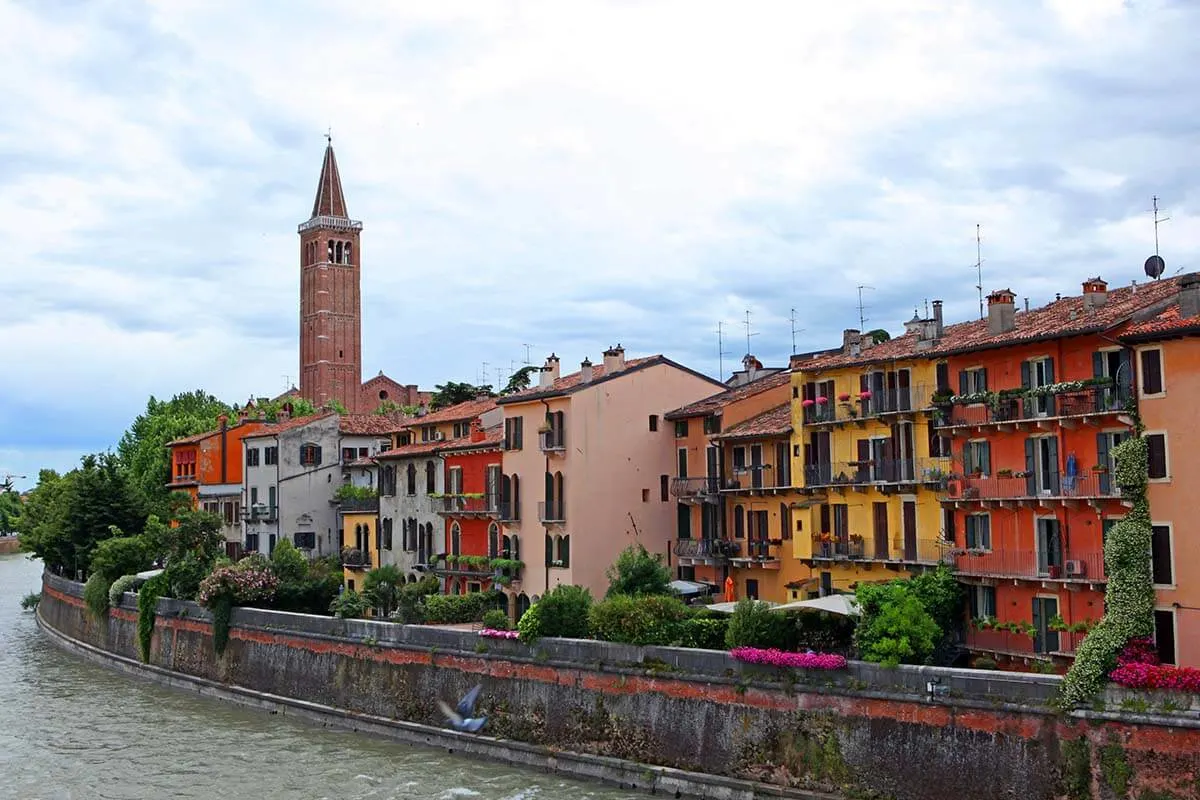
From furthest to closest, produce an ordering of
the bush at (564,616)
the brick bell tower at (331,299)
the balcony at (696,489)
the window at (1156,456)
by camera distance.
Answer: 1. the brick bell tower at (331,299)
2. the balcony at (696,489)
3. the bush at (564,616)
4. the window at (1156,456)

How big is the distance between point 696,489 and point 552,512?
19.0 feet

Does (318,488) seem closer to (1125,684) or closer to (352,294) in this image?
(1125,684)

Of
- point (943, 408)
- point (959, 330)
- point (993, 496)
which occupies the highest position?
point (959, 330)

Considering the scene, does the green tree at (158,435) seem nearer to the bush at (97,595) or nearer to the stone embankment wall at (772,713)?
the bush at (97,595)

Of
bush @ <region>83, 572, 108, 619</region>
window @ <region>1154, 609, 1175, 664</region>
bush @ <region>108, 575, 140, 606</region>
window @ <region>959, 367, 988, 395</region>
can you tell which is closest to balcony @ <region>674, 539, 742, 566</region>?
window @ <region>959, 367, 988, 395</region>

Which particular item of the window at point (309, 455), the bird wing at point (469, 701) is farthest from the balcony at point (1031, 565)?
the window at point (309, 455)

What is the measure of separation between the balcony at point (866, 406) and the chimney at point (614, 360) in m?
11.4

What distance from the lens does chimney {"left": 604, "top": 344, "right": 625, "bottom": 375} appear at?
54281mm

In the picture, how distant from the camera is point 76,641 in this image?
219ft

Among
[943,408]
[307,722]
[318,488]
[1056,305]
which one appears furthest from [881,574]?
[318,488]

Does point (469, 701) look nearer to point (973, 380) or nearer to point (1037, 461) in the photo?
point (973, 380)

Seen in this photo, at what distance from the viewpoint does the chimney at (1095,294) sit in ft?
117

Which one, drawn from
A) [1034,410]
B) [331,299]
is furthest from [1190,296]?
[331,299]

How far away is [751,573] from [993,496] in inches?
559
